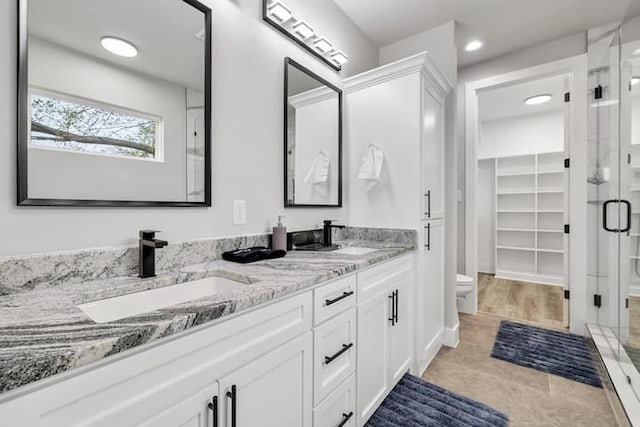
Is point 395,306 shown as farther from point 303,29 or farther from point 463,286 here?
point 303,29

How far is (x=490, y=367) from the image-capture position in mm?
2070

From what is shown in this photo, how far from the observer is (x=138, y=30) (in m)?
1.13

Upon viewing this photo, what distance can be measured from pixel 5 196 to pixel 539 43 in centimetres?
386

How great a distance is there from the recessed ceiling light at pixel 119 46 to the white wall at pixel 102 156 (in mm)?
59

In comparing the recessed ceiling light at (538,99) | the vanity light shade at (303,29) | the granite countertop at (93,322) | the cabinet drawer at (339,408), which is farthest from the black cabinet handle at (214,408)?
the recessed ceiling light at (538,99)

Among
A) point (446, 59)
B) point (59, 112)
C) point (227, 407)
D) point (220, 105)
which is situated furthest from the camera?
point (446, 59)

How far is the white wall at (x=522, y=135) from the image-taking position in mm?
4320

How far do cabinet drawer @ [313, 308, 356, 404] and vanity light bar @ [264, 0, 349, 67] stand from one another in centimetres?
163

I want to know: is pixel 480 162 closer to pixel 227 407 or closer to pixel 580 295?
pixel 580 295

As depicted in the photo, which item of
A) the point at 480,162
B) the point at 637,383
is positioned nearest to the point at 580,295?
the point at 637,383

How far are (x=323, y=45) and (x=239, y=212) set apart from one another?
1.34 metres

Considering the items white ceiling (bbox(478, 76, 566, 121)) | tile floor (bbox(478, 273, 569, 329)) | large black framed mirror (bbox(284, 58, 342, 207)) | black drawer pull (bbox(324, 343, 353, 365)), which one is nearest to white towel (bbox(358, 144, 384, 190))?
large black framed mirror (bbox(284, 58, 342, 207))

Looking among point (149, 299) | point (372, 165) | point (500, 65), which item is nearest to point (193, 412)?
point (149, 299)

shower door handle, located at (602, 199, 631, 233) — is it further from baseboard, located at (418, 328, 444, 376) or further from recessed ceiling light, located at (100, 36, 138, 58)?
recessed ceiling light, located at (100, 36, 138, 58)
